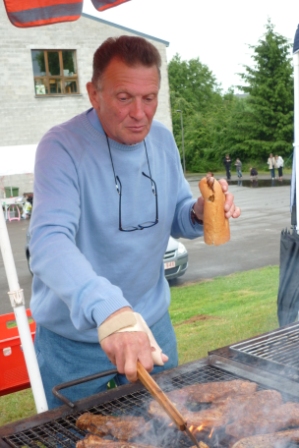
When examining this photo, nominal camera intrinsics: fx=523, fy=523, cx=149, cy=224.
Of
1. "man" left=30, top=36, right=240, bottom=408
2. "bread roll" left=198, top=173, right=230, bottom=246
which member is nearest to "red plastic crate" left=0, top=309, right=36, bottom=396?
"man" left=30, top=36, right=240, bottom=408

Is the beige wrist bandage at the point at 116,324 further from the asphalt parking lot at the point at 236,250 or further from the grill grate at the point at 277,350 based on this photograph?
the asphalt parking lot at the point at 236,250

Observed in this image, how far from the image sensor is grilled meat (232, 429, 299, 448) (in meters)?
1.66

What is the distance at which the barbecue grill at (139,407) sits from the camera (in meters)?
1.81

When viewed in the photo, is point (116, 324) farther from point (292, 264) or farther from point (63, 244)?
point (292, 264)

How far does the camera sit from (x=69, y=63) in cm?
2198

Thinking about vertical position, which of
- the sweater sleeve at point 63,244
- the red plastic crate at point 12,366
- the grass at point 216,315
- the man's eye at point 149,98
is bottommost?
the grass at point 216,315

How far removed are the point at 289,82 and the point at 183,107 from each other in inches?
525

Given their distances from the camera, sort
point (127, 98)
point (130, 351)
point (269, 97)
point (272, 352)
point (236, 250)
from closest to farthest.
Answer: point (130, 351) < point (127, 98) < point (272, 352) < point (236, 250) < point (269, 97)

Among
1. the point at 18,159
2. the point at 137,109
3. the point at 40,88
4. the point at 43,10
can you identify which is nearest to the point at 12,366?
the point at 137,109

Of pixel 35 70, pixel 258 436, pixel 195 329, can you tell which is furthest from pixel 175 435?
pixel 35 70

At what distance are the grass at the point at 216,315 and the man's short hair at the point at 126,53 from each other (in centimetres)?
304

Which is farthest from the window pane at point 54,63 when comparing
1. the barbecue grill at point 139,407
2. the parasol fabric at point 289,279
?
the barbecue grill at point 139,407

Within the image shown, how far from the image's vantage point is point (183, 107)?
5094 centimetres

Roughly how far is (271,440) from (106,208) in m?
1.08
